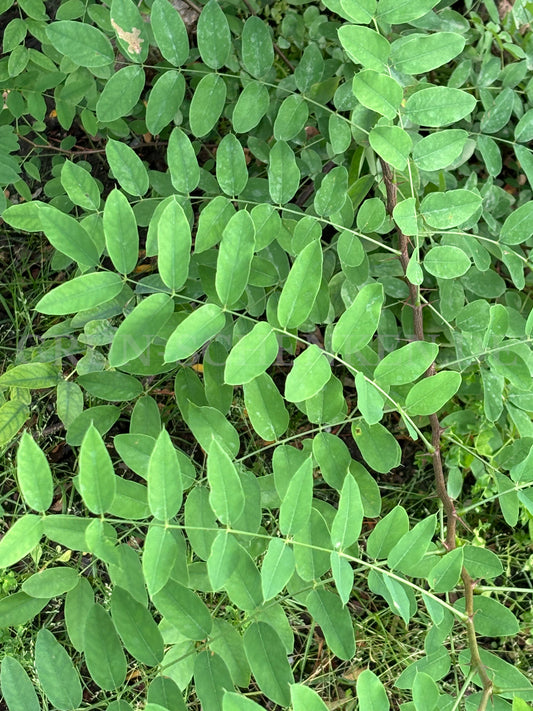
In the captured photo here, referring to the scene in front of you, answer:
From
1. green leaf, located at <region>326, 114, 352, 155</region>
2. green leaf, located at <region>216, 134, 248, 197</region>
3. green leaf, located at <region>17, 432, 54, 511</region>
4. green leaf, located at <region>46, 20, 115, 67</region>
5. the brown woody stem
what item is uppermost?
green leaf, located at <region>46, 20, 115, 67</region>

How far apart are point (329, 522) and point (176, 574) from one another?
1.36 ft

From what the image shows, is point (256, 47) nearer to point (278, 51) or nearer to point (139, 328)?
point (278, 51)

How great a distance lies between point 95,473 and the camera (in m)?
0.85

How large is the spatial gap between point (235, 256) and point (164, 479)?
0.35 meters

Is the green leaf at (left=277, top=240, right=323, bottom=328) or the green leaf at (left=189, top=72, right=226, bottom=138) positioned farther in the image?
the green leaf at (left=189, top=72, right=226, bottom=138)

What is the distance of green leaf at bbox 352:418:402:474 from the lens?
121cm

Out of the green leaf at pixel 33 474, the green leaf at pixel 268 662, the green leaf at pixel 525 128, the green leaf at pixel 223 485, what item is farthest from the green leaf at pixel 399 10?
the green leaf at pixel 268 662

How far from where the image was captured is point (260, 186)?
158 centimetres

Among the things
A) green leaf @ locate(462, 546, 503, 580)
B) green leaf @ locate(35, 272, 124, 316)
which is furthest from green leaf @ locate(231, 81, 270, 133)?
green leaf @ locate(462, 546, 503, 580)

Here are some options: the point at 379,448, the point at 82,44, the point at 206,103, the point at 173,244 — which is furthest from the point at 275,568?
the point at 82,44

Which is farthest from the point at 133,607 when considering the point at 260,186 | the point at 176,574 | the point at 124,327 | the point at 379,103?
the point at 260,186

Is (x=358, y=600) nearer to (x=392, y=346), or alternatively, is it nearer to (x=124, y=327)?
(x=392, y=346)

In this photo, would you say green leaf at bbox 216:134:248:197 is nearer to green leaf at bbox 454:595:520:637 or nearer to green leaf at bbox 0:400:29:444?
green leaf at bbox 0:400:29:444

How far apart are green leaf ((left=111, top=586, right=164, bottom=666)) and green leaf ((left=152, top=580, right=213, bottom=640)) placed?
0.03 meters
